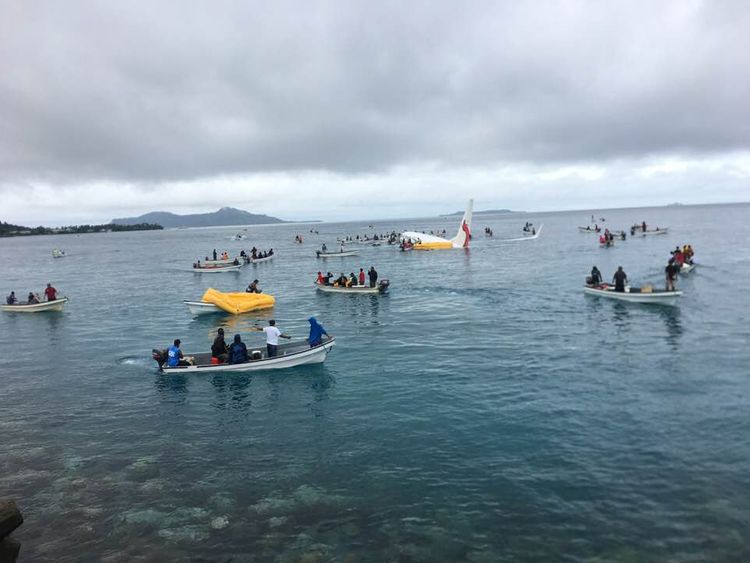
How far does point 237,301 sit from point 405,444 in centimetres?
2824

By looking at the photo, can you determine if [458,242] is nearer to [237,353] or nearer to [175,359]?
[237,353]

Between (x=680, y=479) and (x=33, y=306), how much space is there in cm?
5070

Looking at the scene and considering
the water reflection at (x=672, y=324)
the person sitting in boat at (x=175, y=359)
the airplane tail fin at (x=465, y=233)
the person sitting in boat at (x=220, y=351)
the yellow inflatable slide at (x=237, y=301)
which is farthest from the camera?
the airplane tail fin at (x=465, y=233)

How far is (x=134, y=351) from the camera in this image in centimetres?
3070

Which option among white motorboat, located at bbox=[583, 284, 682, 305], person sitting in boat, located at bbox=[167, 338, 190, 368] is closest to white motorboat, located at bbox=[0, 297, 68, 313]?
person sitting in boat, located at bbox=[167, 338, 190, 368]

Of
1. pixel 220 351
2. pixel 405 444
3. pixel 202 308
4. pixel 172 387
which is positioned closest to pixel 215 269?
pixel 202 308

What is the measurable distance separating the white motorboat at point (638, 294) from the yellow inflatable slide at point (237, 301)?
88.3 ft

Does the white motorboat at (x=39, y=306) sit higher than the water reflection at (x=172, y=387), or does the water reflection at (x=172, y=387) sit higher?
the white motorboat at (x=39, y=306)

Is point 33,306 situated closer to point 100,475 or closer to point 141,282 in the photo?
point 141,282

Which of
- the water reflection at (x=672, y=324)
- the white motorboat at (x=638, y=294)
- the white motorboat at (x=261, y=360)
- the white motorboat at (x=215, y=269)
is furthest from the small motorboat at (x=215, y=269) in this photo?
the water reflection at (x=672, y=324)

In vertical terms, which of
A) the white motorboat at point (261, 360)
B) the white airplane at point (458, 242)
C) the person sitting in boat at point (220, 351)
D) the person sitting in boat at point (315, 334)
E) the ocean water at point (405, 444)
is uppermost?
the white airplane at point (458, 242)

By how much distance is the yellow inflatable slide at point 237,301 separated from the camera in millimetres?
41312

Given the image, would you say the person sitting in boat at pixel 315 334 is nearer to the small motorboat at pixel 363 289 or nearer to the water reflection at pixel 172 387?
the water reflection at pixel 172 387

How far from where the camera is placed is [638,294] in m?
37.6
